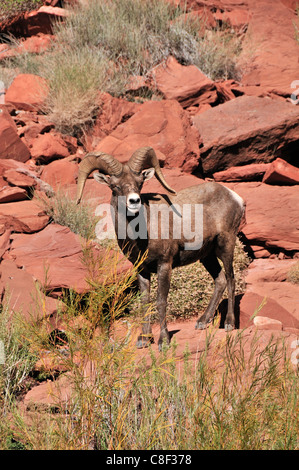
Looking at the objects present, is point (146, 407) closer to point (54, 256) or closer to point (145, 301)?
point (145, 301)

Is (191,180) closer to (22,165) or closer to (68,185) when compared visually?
(68,185)

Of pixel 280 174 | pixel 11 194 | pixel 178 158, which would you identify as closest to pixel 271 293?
pixel 280 174

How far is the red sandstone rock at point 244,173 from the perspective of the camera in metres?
11.2

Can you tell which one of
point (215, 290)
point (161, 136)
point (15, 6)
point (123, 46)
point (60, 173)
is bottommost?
point (215, 290)

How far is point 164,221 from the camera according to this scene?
21.1 ft

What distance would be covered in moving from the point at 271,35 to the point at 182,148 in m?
7.07

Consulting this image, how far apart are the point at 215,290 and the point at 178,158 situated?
4341mm

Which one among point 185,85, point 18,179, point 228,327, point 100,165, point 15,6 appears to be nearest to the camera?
point 100,165

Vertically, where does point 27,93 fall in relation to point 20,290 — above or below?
above

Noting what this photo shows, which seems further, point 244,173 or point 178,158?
point 244,173

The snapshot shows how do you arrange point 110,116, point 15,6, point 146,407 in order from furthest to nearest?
point 15,6
point 110,116
point 146,407

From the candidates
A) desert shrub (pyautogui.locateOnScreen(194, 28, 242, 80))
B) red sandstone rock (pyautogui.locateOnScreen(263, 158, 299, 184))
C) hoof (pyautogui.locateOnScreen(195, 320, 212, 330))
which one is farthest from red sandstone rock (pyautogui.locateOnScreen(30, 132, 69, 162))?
hoof (pyautogui.locateOnScreen(195, 320, 212, 330))
